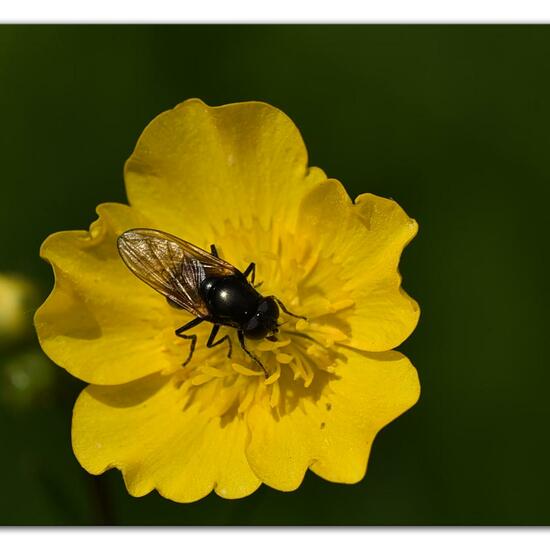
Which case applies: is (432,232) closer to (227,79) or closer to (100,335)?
(227,79)

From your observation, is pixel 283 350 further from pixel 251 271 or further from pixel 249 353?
pixel 251 271

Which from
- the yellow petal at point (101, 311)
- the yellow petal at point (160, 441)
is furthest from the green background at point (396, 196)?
the yellow petal at point (160, 441)

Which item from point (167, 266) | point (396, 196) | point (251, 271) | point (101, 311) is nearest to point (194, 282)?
point (167, 266)

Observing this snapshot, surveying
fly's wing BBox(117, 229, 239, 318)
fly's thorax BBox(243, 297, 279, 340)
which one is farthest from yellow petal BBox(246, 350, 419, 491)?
fly's wing BBox(117, 229, 239, 318)
